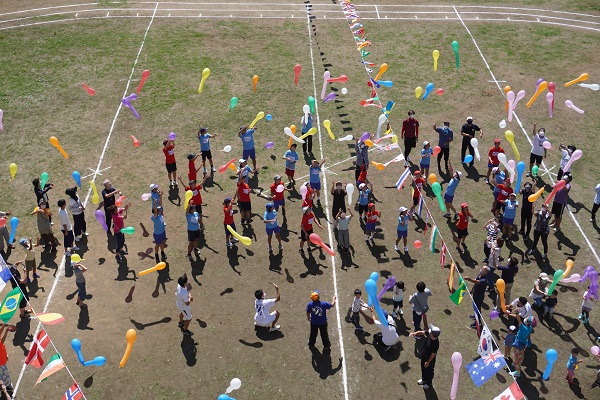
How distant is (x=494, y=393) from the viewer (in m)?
14.7

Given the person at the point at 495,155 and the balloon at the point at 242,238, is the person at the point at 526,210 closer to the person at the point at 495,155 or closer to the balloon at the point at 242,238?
the person at the point at 495,155

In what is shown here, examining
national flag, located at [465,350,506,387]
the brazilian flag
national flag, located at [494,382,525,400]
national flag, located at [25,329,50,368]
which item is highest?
the brazilian flag

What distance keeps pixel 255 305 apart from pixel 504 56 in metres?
19.3

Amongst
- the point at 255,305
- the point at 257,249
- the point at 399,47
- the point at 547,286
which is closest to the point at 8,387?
the point at 255,305

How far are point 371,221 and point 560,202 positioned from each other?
5788mm

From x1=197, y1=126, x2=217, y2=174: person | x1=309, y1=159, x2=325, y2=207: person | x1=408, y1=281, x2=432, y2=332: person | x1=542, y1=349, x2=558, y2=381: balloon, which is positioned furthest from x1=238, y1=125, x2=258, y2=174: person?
x1=542, y1=349, x2=558, y2=381: balloon

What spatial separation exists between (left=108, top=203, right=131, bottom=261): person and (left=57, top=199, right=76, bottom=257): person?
1235 mm

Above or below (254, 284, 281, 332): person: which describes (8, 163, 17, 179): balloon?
above

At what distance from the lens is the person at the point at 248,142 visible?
853 inches

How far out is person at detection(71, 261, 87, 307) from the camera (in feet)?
A: 54.5

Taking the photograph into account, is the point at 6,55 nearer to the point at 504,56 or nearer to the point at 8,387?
the point at 8,387

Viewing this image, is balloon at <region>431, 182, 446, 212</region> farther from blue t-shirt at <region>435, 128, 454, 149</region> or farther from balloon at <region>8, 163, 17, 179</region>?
balloon at <region>8, 163, 17, 179</region>

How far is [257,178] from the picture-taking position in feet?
72.8

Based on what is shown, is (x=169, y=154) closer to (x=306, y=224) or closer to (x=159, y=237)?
(x=159, y=237)
